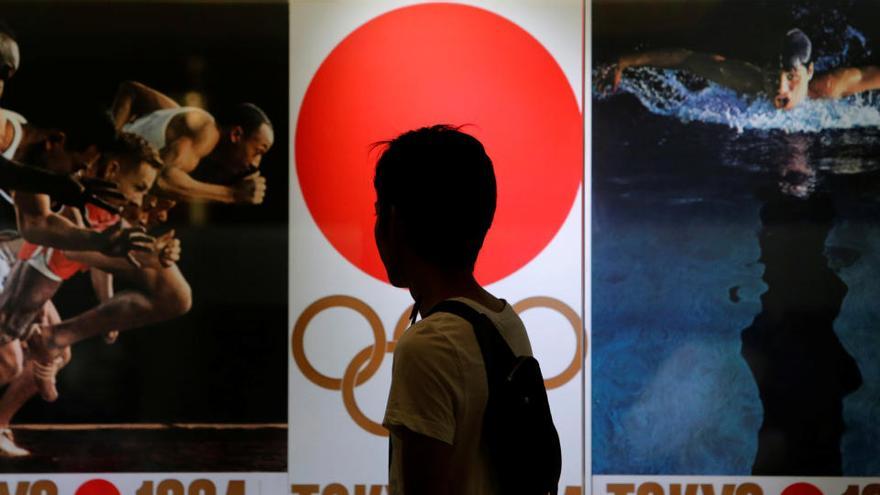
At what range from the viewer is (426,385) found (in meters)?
1.35

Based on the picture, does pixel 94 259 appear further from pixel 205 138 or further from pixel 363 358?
pixel 363 358

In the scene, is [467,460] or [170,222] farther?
[170,222]

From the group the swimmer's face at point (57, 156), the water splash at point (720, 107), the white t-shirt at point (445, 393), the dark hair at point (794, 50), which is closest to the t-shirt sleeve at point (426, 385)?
the white t-shirt at point (445, 393)

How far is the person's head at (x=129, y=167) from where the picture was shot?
3.31 m

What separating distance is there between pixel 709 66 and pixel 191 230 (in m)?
1.75

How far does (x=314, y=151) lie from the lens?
10.9 feet

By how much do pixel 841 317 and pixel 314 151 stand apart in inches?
70.4

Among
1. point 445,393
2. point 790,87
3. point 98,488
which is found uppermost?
point 790,87

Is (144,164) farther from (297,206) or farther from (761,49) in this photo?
(761,49)

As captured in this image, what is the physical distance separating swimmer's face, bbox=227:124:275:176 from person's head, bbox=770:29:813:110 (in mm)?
1641

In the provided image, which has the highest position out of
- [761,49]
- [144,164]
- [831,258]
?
[761,49]

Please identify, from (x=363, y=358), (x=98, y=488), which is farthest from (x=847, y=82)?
(x=98, y=488)

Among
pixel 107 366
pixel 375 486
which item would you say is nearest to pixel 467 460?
pixel 375 486

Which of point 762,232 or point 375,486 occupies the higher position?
point 762,232
